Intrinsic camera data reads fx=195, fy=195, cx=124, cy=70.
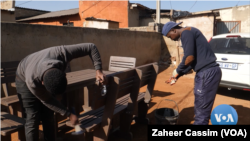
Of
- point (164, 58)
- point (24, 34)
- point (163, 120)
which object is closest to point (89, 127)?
point (163, 120)

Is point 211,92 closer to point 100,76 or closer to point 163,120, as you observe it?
point 163,120

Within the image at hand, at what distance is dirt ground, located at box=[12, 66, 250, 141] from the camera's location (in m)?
3.75

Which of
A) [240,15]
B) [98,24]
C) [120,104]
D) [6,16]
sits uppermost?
[240,15]

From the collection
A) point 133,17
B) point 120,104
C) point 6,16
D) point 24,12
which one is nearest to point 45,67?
point 120,104

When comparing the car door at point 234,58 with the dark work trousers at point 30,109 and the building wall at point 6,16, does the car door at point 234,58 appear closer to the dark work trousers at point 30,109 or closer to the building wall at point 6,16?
the dark work trousers at point 30,109

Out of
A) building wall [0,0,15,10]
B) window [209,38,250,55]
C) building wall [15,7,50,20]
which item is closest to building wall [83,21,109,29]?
building wall [0,0,15,10]

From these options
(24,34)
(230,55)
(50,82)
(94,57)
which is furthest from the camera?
(230,55)

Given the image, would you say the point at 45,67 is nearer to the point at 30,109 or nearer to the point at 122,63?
the point at 30,109

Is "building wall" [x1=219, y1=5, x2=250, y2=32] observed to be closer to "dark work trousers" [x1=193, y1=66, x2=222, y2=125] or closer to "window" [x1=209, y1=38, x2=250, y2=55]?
"window" [x1=209, y1=38, x2=250, y2=55]

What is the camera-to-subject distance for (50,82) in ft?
5.57

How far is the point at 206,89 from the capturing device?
266 centimetres

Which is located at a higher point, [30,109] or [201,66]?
[201,66]

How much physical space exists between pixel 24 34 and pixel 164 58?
7.48 meters

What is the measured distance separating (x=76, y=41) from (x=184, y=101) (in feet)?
12.0
